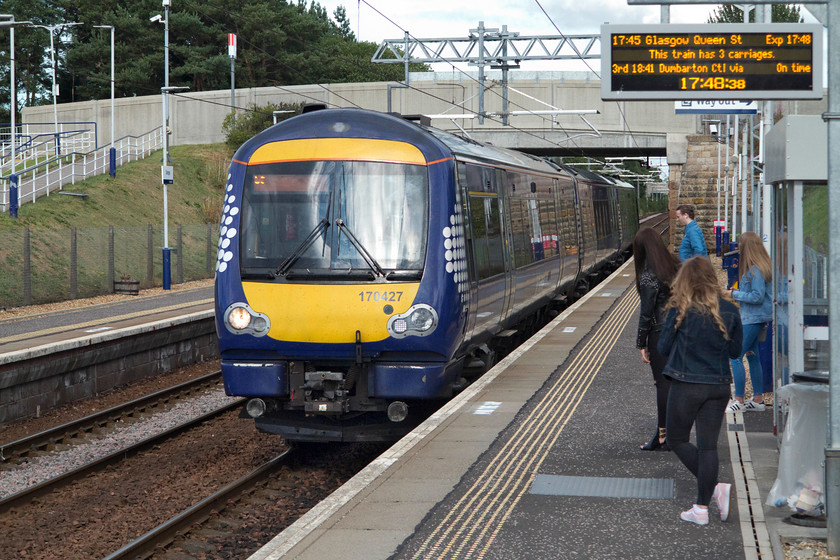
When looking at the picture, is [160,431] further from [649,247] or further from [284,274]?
[649,247]

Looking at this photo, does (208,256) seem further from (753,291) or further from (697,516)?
(697,516)

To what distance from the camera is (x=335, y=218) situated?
903 centimetres

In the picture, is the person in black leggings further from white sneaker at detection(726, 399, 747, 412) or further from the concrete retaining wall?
the concrete retaining wall

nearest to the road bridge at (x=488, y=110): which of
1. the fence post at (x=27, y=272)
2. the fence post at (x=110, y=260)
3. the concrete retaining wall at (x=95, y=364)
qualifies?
the fence post at (x=110, y=260)

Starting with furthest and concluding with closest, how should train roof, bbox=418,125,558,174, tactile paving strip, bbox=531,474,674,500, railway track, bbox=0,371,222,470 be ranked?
1. railway track, bbox=0,371,222,470
2. train roof, bbox=418,125,558,174
3. tactile paving strip, bbox=531,474,674,500

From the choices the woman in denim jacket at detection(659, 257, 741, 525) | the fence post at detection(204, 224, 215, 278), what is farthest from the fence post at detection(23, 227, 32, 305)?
the woman in denim jacket at detection(659, 257, 741, 525)

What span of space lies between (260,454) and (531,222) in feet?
18.8

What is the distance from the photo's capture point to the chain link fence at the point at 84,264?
21562 millimetres

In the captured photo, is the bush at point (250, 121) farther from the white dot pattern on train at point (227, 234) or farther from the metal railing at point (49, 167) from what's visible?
the white dot pattern on train at point (227, 234)

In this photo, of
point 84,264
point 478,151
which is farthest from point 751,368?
point 84,264

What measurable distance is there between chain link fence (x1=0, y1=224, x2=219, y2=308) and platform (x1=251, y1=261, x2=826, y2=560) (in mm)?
14382

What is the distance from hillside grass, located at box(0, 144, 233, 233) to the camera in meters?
31.2

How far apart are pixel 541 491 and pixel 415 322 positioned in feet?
8.20

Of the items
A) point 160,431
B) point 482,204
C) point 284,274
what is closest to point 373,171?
point 284,274
